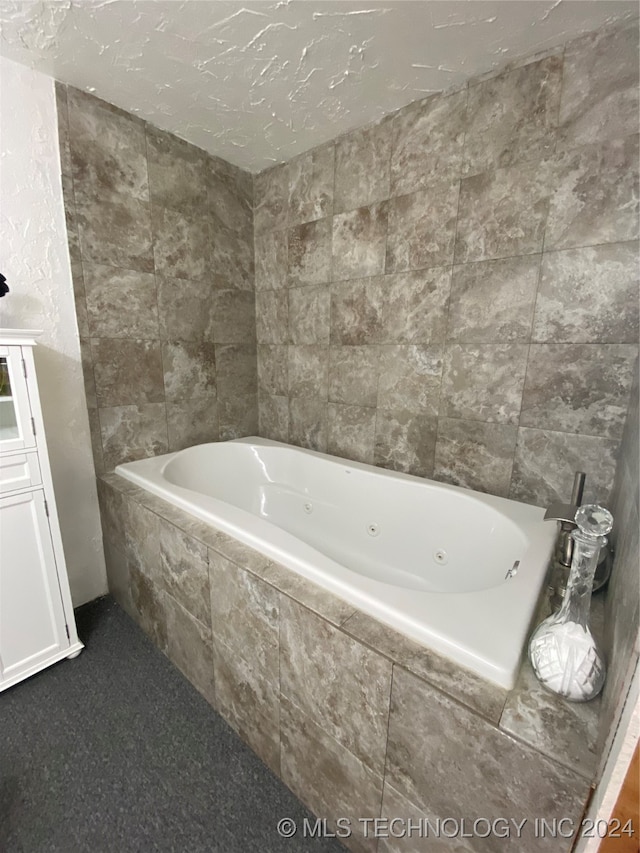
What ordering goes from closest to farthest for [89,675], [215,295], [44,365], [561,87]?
[561,87] → [89,675] → [44,365] → [215,295]

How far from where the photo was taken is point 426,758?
0.72 meters

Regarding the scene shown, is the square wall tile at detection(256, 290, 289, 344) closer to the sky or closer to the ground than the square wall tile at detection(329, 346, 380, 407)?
closer to the sky

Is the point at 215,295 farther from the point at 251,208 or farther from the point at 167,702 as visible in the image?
the point at 167,702

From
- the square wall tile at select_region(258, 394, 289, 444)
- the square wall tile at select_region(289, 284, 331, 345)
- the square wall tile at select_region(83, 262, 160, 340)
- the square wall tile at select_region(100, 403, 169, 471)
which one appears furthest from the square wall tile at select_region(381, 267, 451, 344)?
the square wall tile at select_region(100, 403, 169, 471)

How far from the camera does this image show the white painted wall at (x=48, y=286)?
138 centimetres

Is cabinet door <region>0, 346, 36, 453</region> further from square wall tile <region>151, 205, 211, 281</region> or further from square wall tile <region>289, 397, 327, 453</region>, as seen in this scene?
square wall tile <region>289, 397, 327, 453</region>

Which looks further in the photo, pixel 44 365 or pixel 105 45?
pixel 44 365

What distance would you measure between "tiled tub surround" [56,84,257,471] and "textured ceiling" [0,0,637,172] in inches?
8.1

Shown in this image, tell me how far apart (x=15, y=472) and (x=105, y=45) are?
156cm

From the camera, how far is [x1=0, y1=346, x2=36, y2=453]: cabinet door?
1.20 metres

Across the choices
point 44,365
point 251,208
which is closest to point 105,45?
point 251,208

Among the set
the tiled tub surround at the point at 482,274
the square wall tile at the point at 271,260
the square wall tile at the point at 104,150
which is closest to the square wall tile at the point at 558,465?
the tiled tub surround at the point at 482,274

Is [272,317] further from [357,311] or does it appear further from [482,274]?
[482,274]

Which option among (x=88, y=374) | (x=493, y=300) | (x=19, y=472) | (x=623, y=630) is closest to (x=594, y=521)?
(x=623, y=630)
